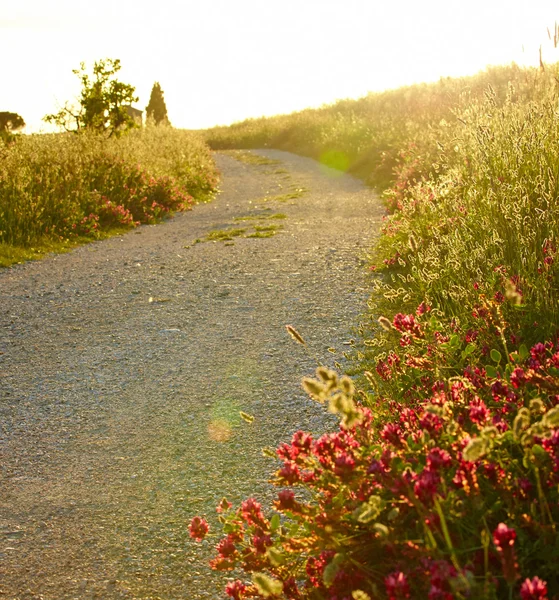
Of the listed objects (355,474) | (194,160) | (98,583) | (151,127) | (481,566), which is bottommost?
(98,583)

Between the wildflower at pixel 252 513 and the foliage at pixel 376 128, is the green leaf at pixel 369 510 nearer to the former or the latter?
the wildflower at pixel 252 513

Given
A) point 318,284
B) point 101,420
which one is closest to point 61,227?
point 318,284

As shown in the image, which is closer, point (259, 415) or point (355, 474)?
point (355, 474)

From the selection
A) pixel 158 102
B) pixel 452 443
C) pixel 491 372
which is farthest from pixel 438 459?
pixel 158 102

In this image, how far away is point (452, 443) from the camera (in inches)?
87.8

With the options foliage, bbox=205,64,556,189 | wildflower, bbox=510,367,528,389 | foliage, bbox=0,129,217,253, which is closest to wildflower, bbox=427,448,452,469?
wildflower, bbox=510,367,528,389

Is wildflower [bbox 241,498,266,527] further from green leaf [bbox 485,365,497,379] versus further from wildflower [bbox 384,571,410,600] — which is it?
green leaf [bbox 485,365,497,379]

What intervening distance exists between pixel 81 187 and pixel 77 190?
11 cm

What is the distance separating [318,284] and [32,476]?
4312mm

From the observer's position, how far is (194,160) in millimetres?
19578

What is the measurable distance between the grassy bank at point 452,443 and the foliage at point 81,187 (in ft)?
23.2

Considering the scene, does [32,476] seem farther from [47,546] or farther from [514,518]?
[514,518]

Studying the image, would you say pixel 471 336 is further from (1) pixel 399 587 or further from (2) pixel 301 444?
(1) pixel 399 587

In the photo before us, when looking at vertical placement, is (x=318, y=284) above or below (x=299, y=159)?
below
